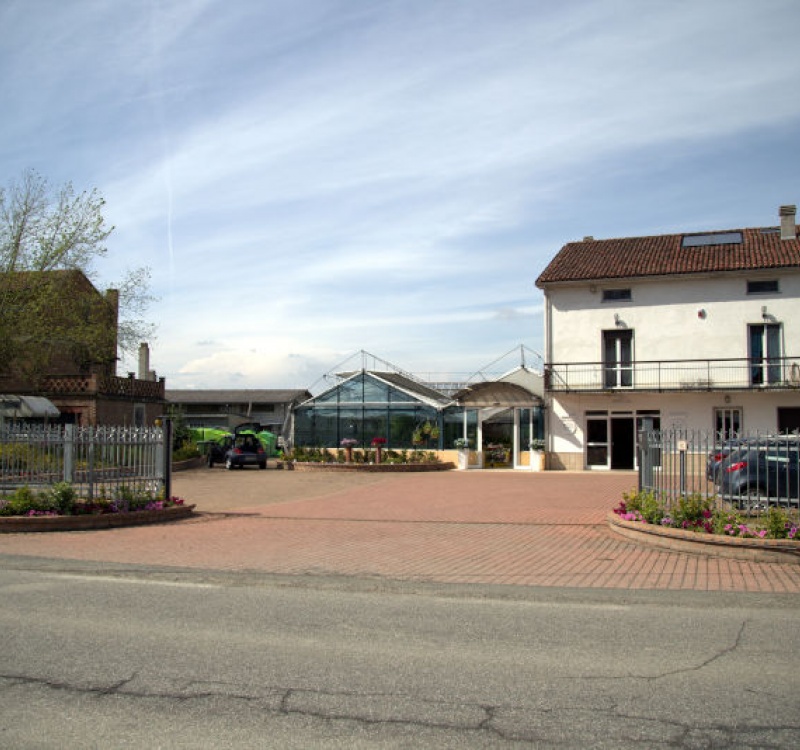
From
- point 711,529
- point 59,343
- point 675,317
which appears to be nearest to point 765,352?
point 675,317

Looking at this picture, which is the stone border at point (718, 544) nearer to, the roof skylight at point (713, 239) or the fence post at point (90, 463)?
the fence post at point (90, 463)

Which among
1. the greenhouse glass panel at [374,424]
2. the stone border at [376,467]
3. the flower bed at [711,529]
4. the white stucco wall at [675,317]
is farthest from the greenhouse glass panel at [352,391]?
the flower bed at [711,529]

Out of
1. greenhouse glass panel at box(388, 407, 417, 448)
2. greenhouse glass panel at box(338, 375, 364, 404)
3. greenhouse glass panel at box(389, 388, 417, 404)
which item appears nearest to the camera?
greenhouse glass panel at box(388, 407, 417, 448)

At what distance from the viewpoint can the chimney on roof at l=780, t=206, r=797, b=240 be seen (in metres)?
32.3

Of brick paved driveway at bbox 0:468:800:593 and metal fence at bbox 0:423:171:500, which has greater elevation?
metal fence at bbox 0:423:171:500

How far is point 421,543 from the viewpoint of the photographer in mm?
12641

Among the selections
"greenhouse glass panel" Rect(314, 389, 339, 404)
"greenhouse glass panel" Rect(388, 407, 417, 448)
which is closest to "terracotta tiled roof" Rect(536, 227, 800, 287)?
"greenhouse glass panel" Rect(388, 407, 417, 448)

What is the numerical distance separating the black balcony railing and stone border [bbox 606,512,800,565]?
19.6 meters

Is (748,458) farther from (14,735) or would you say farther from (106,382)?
(106,382)

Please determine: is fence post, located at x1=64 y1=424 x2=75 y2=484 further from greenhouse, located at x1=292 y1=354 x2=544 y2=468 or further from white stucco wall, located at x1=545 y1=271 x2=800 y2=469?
white stucco wall, located at x1=545 y1=271 x2=800 y2=469

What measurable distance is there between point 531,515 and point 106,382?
93.2ft

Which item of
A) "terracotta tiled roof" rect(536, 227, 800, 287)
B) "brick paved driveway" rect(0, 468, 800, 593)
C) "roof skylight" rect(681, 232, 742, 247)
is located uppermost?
"roof skylight" rect(681, 232, 742, 247)

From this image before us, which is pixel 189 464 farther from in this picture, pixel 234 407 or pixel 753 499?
pixel 234 407

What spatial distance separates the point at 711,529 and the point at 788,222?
25.6m
